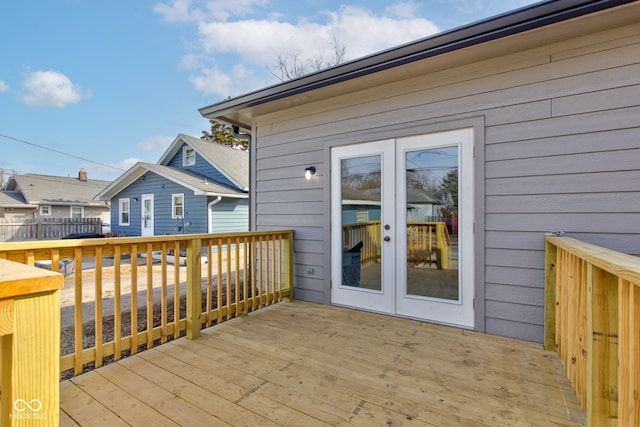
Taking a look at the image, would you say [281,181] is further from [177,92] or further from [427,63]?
[177,92]

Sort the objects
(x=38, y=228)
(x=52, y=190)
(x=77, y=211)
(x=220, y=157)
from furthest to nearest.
Answer: (x=77, y=211)
(x=52, y=190)
(x=38, y=228)
(x=220, y=157)

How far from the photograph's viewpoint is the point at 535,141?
8.63 feet

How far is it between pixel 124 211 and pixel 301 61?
370 inches

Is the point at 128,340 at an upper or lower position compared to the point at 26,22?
lower

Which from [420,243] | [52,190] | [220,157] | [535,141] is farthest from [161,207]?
[52,190]

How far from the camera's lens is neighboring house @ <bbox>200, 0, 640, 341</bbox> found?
2348 millimetres

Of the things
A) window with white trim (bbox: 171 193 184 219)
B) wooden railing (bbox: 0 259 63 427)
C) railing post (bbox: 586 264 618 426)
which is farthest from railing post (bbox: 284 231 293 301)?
window with white trim (bbox: 171 193 184 219)

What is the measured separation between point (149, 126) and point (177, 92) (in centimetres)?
845

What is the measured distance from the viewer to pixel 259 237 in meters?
3.55

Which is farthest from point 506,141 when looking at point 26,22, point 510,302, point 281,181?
point 26,22

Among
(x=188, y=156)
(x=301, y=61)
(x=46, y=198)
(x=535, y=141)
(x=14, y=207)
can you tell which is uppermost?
(x=301, y=61)

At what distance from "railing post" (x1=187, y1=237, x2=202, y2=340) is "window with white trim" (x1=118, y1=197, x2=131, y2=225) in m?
11.4

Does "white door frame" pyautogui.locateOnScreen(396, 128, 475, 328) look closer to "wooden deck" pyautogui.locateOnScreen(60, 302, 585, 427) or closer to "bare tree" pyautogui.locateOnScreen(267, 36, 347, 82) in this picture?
"wooden deck" pyautogui.locateOnScreen(60, 302, 585, 427)

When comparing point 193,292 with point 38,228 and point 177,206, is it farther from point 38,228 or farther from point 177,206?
point 38,228
